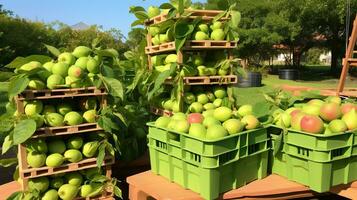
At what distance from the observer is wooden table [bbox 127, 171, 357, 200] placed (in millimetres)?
2518

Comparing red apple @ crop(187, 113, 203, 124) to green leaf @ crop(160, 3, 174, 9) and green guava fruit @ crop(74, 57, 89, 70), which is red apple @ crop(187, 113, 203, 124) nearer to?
green guava fruit @ crop(74, 57, 89, 70)

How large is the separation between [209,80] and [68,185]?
1.56 meters

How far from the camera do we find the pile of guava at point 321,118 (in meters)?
2.50

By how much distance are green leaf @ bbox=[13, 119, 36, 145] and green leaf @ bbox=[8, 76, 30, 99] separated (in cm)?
22

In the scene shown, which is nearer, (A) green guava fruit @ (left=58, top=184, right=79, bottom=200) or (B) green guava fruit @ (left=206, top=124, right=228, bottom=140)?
(B) green guava fruit @ (left=206, top=124, right=228, bottom=140)

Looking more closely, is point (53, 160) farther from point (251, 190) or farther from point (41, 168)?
point (251, 190)

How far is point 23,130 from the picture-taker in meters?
2.56

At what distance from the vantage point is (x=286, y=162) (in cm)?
274

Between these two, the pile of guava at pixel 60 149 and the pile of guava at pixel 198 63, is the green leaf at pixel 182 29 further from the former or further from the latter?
the pile of guava at pixel 60 149

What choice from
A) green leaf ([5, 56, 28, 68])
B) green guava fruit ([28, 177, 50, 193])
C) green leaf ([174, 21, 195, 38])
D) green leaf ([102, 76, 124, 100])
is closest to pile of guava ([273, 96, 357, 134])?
green leaf ([174, 21, 195, 38])

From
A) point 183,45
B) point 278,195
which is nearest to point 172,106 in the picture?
point 183,45

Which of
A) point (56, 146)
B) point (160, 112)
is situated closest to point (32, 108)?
point (56, 146)

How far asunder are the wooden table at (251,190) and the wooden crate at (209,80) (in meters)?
0.99

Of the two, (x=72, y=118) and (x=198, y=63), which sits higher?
(x=198, y=63)
